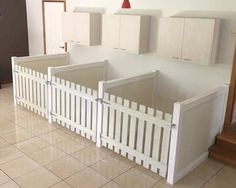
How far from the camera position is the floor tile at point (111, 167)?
3105mm

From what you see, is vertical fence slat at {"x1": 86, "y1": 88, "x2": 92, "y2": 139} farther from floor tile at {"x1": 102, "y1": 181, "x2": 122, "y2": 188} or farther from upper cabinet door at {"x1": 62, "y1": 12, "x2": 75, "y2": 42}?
upper cabinet door at {"x1": 62, "y1": 12, "x2": 75, "y2": 42}

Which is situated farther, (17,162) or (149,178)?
(17,162)

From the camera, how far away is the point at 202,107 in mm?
3094

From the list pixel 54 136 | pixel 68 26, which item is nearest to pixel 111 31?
pixel 68 26

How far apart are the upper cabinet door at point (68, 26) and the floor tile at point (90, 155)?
87.7 inches

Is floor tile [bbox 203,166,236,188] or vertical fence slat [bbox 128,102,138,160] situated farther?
vertical fence slat [bbox 128,102,138,160]

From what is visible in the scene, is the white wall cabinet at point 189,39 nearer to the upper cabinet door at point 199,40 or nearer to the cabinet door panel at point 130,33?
the upper cabinet door at point 199,40

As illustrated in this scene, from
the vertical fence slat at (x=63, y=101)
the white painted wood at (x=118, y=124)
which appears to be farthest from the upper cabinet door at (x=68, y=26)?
the white painted wood at (x=118, y=124)

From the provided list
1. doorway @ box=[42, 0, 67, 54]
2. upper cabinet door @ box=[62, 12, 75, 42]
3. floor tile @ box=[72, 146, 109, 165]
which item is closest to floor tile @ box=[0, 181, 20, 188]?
floor tile @ box=[72, 146, 109, 165]

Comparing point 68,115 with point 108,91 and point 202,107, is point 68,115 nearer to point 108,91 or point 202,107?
point 108,91

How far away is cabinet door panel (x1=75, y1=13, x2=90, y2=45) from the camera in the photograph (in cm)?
466

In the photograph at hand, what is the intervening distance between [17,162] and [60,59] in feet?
8.53

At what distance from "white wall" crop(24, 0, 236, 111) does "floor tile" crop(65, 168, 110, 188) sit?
1.69 meters

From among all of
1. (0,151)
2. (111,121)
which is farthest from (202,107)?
(0,151)
